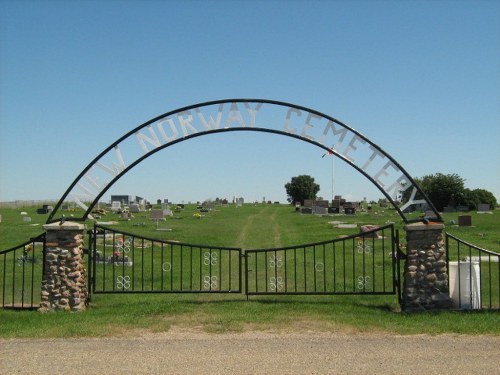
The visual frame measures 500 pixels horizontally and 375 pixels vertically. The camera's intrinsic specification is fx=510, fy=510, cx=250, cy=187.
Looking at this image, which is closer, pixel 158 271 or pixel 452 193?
pixel 158 271

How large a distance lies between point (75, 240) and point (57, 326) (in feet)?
6.01

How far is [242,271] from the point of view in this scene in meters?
13.7

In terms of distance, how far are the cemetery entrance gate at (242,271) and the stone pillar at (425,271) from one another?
1.23 feet

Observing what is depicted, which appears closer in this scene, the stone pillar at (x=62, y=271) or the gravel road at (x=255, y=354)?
the gravel road at (x=255, y=354)

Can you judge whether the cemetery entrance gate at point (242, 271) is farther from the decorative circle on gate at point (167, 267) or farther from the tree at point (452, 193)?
the tree at point (452, 193)

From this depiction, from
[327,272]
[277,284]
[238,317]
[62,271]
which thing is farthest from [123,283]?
[327,272]

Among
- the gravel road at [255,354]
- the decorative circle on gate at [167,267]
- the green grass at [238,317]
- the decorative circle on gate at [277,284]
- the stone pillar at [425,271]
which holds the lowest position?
the gravel road at [255,354]

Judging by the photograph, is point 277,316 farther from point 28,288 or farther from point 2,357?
point 28,288

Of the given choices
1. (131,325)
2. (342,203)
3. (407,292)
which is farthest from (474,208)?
(131,325)

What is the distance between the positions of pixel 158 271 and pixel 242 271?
7.42 ft

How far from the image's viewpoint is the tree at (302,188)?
80625mm

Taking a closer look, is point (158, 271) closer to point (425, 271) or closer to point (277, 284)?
point (277, 284)

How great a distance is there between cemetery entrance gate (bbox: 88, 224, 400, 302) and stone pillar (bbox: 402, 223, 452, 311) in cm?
37

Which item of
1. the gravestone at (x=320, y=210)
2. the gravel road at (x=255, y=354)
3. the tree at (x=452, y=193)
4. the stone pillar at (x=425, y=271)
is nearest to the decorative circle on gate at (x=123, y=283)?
the gravel road at (x=255, y=354)
